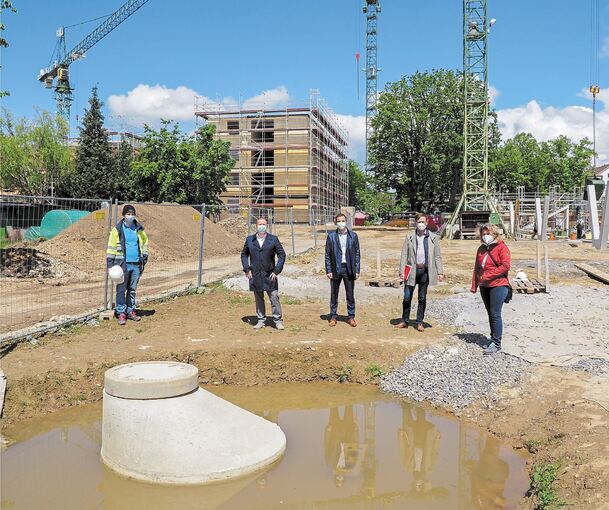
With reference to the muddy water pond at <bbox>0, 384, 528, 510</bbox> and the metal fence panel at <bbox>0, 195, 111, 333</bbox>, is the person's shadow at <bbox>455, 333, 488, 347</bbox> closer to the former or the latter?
the muddy water pond at <bbox>0, 384, 528, 510</bbox>

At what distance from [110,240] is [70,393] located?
2.70 metres

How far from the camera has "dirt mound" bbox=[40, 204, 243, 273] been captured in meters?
18.7

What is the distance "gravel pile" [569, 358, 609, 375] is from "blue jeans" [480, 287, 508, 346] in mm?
979

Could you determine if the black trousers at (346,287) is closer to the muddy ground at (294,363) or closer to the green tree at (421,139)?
the muddy ground at (294,363)

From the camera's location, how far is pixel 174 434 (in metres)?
4.73

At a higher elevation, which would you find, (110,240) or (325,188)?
(325,188)

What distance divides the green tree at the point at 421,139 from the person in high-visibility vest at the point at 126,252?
46.5 m

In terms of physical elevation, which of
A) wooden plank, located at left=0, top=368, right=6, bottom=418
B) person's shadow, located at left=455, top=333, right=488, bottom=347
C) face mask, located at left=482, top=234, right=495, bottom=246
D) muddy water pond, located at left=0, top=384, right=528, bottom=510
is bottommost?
muddy water pond, located at left=0, top=384, right=528, bottom=510

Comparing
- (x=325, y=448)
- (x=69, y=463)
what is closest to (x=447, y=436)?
(x=325, y=448)

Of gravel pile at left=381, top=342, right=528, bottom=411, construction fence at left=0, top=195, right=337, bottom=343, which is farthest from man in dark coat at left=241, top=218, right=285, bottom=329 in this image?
construction fence at left=0, top=195, right=337, bottom=343

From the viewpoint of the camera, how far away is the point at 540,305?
10.7 m

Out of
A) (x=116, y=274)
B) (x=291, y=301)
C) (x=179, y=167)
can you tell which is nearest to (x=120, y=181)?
(x=179, y=167)

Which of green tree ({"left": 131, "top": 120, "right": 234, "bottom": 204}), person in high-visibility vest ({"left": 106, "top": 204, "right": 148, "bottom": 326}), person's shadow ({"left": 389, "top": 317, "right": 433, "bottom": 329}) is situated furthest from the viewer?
green tree ({"left": 131, "top": 120, "right": 234, "bottom": 204})

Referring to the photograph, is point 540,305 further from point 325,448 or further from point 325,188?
point 325,188
